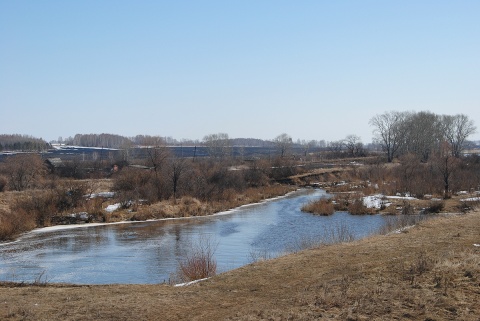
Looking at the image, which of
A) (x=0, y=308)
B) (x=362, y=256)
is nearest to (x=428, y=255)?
(x=362, y=256)

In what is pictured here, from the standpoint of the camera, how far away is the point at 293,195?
5216cm

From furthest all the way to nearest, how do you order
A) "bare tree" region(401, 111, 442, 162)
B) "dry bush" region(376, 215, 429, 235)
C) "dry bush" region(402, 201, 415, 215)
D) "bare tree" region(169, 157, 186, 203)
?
"bare tree" region(401, 111, 442, 162)
"bare tree" region(169, 157, 186, 203)
"dry bush" region(402, 201, 415, 215)
"dry bush" region(376, 215, 429, 235)

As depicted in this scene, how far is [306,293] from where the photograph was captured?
9.20 meters

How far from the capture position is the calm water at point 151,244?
680 inches

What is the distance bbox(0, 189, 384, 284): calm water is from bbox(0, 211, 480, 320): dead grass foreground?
15.8ft

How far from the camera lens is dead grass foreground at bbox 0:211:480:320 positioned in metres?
7.90

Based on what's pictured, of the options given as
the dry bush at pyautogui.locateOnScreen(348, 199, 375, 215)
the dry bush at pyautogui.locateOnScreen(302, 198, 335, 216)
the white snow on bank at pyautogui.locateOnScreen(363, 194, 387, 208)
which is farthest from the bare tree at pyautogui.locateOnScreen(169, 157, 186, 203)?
the white snow on bank at pyautogui.locateOnScreen(363, 194, 387, 208)

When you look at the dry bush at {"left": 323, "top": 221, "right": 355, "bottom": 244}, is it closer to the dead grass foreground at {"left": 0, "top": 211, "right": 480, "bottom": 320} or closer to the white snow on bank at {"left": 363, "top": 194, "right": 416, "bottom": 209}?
the dead grass foreground at {"left": 0, "top": 211, "right": 480, "bottom": 320}

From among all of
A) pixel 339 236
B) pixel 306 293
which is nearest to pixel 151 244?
Result: pixel 339 236

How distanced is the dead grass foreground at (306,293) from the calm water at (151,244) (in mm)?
4810

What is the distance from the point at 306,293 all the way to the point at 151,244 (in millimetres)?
15533

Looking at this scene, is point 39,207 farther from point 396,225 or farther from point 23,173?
point 396,225

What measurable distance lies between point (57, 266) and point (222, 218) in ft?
55.3

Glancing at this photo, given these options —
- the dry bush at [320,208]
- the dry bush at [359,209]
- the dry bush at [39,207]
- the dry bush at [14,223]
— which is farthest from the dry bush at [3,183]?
the dry bush at [359,209]
